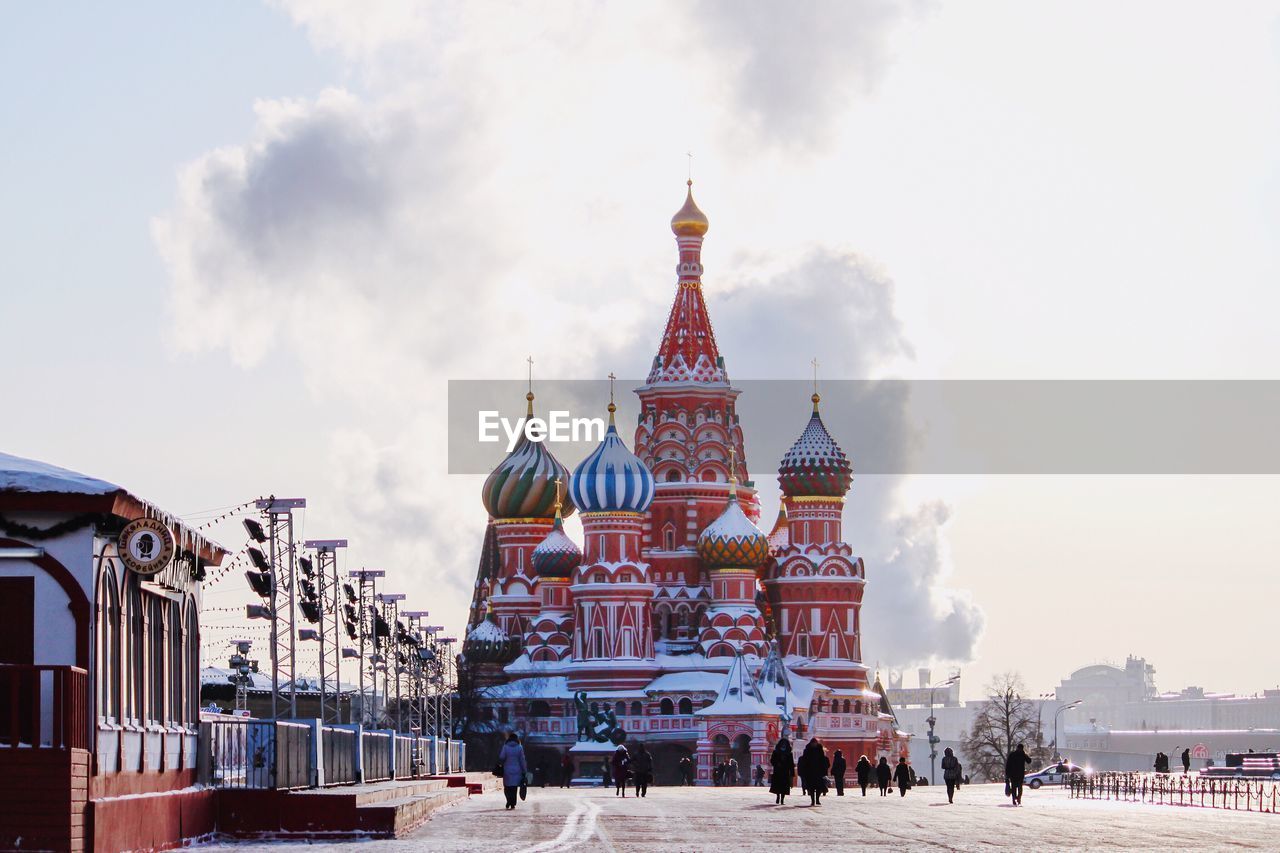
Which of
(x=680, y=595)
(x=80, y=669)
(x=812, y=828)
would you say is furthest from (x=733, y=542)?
(x=80, y=669)

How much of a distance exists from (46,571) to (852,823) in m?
15.5

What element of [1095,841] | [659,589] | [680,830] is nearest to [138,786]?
[680,830]

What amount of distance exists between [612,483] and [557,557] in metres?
7.27

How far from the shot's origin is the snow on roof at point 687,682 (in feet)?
377

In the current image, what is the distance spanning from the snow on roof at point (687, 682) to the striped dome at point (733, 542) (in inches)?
215

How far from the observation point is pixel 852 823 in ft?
118

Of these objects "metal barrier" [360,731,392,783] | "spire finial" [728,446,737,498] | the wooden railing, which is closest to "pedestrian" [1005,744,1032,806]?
"metal barrier" [360,731,392,783]

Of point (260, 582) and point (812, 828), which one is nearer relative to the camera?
point (812, 828)

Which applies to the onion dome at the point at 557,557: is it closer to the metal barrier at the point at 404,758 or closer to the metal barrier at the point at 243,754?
A: the metal barrier at the point at 404,758

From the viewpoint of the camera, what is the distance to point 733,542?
117312mm

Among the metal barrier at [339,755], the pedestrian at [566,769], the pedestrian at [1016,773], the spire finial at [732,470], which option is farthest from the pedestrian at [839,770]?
the spire finial at [732,470]

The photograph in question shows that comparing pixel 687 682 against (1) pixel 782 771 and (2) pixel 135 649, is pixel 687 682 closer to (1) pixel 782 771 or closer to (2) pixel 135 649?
(1) pixel 782 771

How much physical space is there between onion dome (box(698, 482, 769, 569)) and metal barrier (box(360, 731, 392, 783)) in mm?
71584

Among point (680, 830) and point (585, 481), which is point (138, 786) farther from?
point (585, 481)
